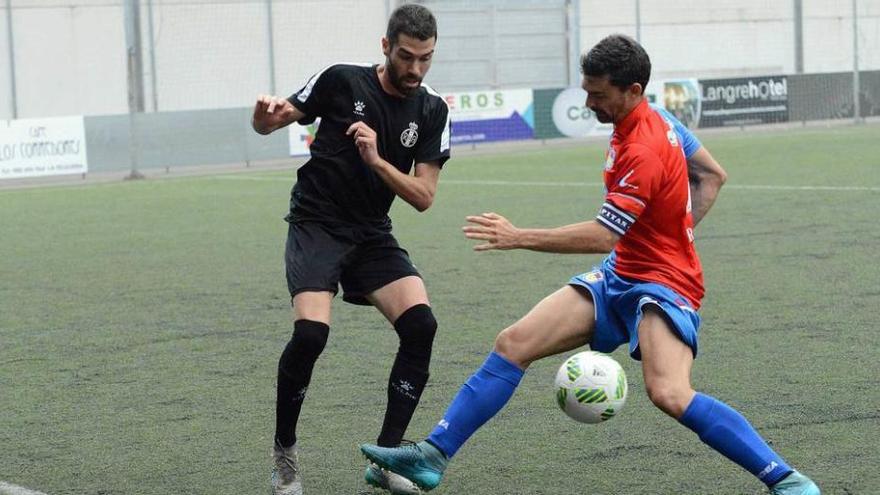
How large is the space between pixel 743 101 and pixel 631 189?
28.3 metres

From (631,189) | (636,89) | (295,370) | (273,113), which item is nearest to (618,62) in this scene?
(636,89)

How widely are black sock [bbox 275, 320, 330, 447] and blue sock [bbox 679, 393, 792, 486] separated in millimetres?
1445

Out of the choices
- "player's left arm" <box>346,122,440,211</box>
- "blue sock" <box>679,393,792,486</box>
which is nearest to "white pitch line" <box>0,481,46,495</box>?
"player's left arm" <box>346,122,440,211</box>

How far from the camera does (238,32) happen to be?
107 ft

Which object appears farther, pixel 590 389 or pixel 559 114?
pixel 559 114

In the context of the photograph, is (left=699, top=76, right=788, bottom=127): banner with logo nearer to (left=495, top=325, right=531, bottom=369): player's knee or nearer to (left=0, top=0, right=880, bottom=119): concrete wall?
(left=0, top=0, right=880, bottom=119): concrete wall

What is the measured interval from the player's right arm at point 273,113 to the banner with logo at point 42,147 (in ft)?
63.6

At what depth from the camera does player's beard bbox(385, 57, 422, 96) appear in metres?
5.71

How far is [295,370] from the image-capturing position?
5711mm

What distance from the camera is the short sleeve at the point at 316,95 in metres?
5.94

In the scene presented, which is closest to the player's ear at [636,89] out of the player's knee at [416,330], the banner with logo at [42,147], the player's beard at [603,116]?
the player's beard at [603,116]

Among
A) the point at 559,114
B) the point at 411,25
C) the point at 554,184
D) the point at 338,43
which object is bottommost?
the point at 554,184

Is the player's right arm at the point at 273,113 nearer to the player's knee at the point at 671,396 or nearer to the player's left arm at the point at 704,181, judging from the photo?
the player's left arm at the point at 704,181

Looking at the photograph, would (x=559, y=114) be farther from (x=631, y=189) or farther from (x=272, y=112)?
(x=631, y=189)
